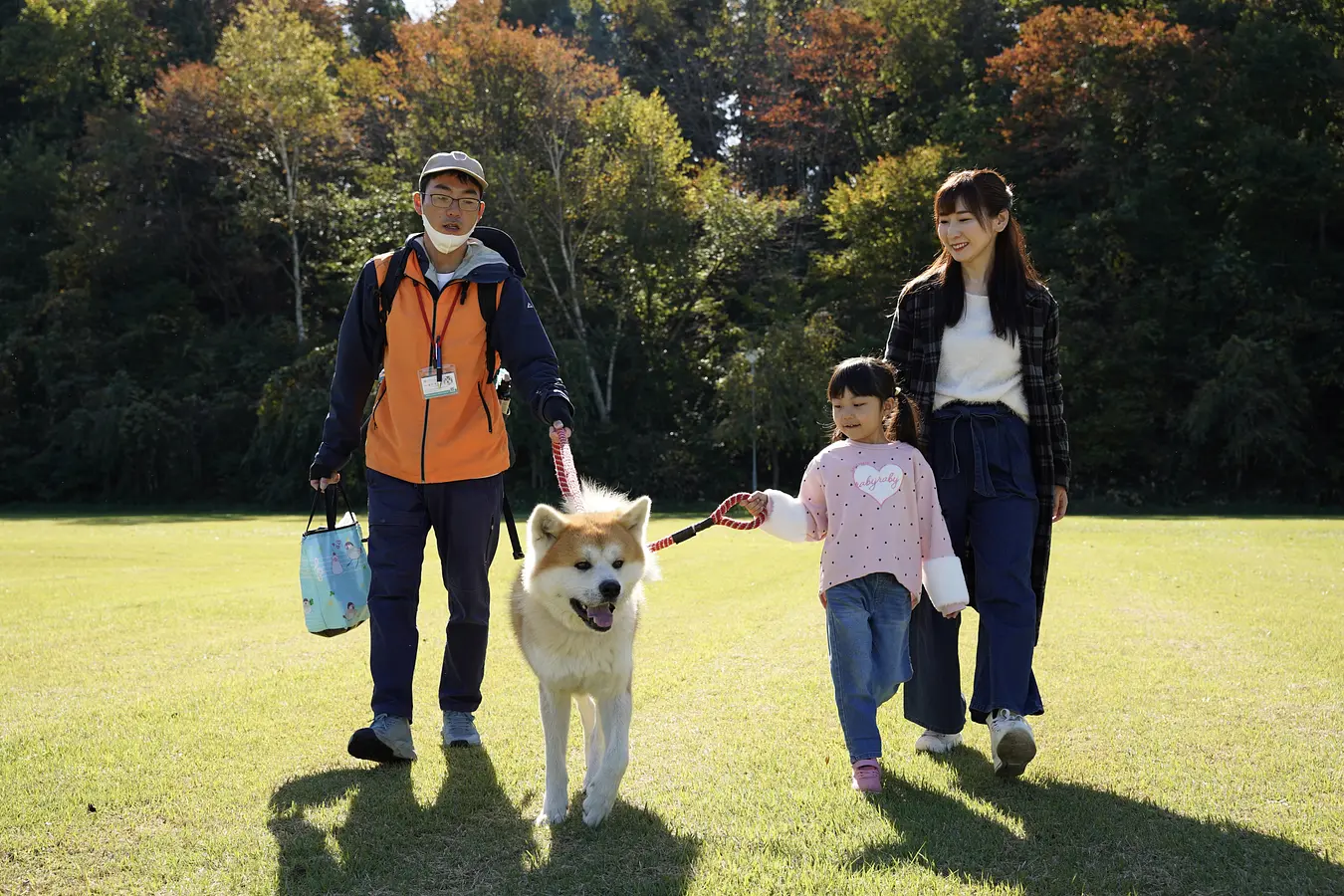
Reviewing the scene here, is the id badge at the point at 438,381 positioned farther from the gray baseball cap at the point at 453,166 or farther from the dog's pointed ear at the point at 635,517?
the dog's pointed ear at the point at 635,517

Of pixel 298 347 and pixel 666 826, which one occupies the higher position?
pixel 298 347

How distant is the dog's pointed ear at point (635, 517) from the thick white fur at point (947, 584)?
111cm

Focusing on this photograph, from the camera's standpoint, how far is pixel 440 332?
4.78 meters

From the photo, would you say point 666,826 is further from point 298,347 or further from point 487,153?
point 298,347

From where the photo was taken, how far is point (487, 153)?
26375 mm

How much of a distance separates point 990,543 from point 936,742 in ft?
2.93

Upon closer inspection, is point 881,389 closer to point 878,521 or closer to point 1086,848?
point 878,521

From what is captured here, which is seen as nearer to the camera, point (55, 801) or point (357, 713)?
point (55, 801)

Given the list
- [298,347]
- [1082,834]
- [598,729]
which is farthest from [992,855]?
[298,347]

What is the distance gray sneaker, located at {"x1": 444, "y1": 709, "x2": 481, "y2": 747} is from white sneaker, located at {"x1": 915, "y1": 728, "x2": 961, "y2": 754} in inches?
74.1

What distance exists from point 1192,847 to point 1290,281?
84.7 ft

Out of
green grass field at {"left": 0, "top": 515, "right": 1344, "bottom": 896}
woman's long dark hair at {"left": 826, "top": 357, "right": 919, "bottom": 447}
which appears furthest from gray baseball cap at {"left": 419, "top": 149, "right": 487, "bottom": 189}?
green grass field at {"left": 0, "top": 515, "right": 1344, "bottom": 896}

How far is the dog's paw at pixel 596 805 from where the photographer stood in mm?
3795

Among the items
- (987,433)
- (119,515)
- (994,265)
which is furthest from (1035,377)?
(119,515)
